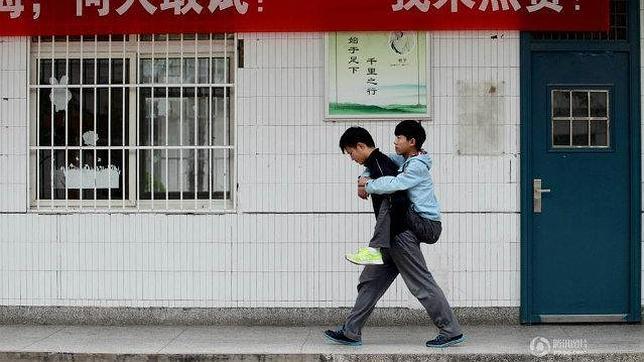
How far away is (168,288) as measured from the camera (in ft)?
Result: 26.6

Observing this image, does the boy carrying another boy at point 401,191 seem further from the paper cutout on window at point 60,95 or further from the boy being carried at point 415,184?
the paper cutout on window at point 60,95

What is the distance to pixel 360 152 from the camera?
6938mm

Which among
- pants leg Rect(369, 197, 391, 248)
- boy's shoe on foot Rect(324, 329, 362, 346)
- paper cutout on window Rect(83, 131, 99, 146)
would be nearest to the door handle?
pants leg Rect(369, 197, 391, 248)

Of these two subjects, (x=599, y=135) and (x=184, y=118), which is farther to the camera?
(x=184, y=118)

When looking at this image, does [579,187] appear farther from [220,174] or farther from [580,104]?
[220,174]

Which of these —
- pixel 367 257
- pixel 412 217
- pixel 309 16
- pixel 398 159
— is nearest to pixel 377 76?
pixel 309 16

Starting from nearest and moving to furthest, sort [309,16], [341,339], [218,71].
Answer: [341,339], [309,16], [218,71]

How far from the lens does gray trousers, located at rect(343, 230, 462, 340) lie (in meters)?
Result: 6.88

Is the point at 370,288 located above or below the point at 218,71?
below

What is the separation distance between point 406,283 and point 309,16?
Answer: 7.89 feet

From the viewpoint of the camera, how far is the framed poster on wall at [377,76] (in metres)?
7.95

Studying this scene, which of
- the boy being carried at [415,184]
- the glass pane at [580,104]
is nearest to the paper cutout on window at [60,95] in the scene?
the boy being carried at [415,184]

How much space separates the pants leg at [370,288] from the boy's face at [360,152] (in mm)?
763

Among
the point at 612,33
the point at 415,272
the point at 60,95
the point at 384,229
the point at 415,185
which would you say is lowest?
the point at 415,272
